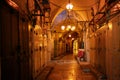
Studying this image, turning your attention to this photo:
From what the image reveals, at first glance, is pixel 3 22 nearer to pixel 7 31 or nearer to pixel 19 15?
pixel 7 31

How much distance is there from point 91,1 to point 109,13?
8.01 m

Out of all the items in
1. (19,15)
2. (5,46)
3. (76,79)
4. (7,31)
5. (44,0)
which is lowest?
(76,79)

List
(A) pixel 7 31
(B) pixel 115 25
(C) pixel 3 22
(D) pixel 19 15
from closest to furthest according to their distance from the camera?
(C) pixel 3 22 < (A) pixel 7 31 < (D) pixel 19 15 < (B) pixel 115 25

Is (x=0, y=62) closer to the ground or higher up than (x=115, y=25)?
closer to the ground

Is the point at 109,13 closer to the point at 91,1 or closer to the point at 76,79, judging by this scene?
the point at 76,79

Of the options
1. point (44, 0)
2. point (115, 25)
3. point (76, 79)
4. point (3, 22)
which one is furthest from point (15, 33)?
point (44, 0)

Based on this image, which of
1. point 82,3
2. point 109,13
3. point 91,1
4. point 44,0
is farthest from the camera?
point 82,3

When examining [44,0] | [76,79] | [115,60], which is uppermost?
[44,0]

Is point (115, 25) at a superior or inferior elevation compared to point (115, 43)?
superior

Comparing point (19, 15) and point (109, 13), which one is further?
point (109, 13)

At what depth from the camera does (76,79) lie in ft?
39.8

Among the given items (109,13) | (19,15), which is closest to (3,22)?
(19,15)

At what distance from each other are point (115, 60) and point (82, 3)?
12261 mm

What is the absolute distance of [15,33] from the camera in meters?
6.79
